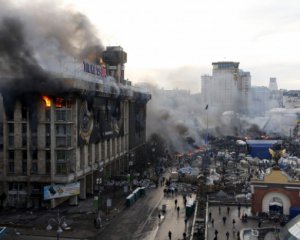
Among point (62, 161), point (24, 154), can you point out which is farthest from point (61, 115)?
point (24, 154)

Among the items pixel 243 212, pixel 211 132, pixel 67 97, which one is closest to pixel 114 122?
pixel 67 97

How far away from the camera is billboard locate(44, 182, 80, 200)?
164 ft

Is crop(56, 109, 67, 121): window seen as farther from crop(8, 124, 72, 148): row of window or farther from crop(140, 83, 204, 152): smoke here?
crop(140, 83, 204, 152): smoke

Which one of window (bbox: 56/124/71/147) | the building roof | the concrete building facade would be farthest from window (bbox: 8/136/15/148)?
the building roof

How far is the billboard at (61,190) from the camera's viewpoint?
50.1 meters

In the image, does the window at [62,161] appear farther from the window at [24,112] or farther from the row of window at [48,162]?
the window at [24,112]

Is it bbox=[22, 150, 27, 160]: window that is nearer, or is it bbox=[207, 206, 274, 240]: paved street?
bbox=[207, 206, 274, 240]: paved street

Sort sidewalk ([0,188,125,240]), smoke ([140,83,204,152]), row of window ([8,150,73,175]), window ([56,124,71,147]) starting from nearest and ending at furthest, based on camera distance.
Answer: sidewalk ([0,188,125,240]), row of window ([8,150,73,175]), window ([56,124,71,147]), smoke ([140,83,204,152])

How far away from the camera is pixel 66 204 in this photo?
173 ft

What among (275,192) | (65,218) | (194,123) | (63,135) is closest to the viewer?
(275,192)

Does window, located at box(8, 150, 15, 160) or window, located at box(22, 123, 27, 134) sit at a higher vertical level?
window, located at box(22, 123, 27, 134)

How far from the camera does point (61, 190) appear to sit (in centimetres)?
5072

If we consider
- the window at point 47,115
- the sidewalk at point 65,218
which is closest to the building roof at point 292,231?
the sidewalk at point 65,218

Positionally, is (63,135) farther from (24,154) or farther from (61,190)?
(61,190)
